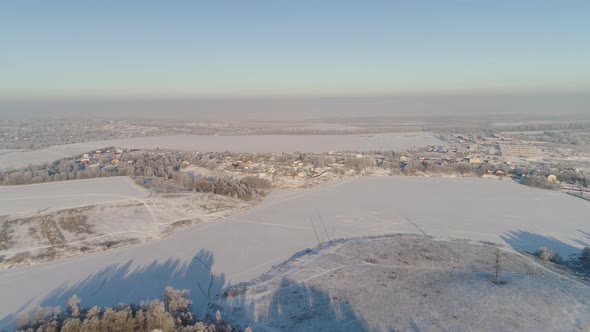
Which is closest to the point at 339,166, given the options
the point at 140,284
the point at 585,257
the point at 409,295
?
the point at 585,257

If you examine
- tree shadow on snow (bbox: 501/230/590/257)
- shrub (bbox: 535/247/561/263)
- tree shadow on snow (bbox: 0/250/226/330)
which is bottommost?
tree shadow on snow (bbox: 0/250/226/330)

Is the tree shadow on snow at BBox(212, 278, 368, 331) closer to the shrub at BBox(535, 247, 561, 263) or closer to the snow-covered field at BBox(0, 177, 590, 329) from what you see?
the snow-covered field at BBox(0, 177, 590, 329)

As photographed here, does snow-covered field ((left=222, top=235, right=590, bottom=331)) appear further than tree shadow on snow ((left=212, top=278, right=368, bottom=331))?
No

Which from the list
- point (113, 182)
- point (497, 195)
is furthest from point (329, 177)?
point (113, 182)

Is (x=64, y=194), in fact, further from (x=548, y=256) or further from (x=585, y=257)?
(x=585, y=257)

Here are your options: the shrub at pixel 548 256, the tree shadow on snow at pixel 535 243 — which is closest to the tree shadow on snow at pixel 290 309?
the shrub at pixel 548 256

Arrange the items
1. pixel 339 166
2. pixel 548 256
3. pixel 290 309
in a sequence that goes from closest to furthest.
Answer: pixel 290 309, pixel 548 256, pixel 339 166

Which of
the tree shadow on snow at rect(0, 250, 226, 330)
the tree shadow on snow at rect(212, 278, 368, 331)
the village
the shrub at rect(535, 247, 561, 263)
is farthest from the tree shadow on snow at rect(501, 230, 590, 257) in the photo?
the tree shadow on snow at rect(0, 250, 226, 330)
